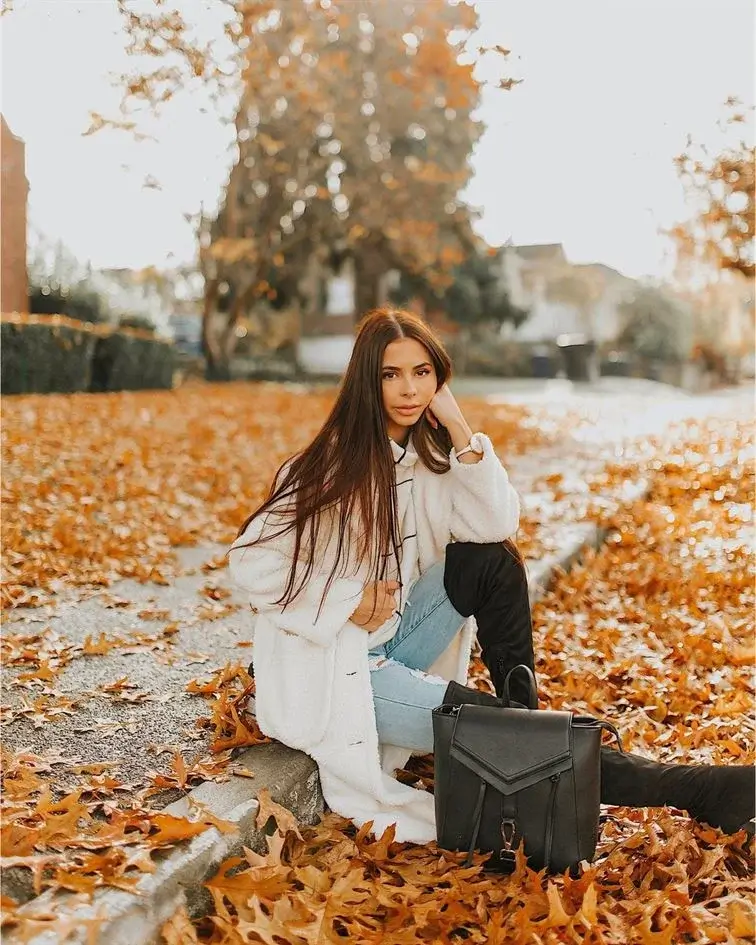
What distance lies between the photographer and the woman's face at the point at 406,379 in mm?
3229

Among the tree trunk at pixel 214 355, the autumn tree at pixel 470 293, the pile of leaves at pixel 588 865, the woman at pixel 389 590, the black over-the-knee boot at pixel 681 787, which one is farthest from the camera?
the autumn tree at pixel 470 293

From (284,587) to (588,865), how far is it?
1213 mm

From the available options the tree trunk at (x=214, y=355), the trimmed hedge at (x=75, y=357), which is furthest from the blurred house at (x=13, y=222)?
the tree trunk at (x=214, y=355)

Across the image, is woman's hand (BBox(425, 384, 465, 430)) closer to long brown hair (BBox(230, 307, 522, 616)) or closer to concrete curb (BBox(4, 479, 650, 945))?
long brown hair (BBox(230, 307, 522, 616))

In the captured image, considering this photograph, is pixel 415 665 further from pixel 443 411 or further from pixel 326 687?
pixel 443 411

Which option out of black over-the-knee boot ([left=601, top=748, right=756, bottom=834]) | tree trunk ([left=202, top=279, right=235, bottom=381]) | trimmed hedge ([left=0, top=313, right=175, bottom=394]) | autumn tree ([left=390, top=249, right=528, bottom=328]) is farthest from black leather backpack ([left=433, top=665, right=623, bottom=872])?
autumn tree ([left=390, top=249, right=528, bottom=328])

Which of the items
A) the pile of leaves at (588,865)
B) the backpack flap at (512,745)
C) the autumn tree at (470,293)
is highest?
the autumn tree at (470,293)

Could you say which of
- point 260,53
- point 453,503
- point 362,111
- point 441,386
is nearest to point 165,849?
point 453,503

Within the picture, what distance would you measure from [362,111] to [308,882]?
1691 centimetres

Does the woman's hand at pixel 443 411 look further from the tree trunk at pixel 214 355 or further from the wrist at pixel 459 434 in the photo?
the tree trunk at pixel 214 355

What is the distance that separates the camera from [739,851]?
2.88 meters

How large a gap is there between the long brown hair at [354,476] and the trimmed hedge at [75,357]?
6.39 meters

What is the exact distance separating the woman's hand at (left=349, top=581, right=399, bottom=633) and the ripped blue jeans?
6.9 inches

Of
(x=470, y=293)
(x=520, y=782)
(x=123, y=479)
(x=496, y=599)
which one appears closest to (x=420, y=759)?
(x=496, y=599)
